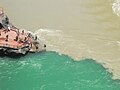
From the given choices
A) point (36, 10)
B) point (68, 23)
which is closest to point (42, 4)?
point (36, 10)

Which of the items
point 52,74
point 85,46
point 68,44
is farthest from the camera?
point 68,44

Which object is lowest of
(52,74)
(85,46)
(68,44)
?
(52,74)

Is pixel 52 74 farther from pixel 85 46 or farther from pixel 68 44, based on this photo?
pixel 85 46

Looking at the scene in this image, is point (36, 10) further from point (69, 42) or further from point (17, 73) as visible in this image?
point (17, 73)

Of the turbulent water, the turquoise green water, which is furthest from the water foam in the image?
the turquoise green water

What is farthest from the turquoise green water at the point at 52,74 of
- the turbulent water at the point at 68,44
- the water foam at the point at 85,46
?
the water foam at the point at 85,46

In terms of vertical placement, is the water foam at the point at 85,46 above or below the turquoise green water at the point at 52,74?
above

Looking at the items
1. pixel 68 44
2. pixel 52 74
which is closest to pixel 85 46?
pixel 68 44

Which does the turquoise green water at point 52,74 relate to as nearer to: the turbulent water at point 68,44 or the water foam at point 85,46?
the turbulent water at point 68,44
